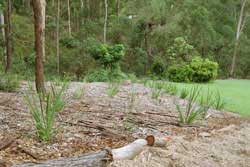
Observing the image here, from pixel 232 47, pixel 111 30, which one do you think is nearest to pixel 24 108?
pixel 111 30

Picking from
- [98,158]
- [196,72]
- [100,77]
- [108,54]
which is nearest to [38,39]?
[98,158]

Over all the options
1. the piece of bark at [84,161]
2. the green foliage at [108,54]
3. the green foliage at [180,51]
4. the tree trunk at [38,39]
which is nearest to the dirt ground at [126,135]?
the piece of bark at [84,161]

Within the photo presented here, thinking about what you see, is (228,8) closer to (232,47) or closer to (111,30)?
(232,47)

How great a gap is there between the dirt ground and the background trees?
8.64 meters

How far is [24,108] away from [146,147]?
2092 mm

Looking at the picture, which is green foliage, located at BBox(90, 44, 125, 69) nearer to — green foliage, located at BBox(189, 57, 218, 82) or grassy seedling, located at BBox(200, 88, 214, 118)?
green foliage, located at BBox(189, 57, 218, 82)

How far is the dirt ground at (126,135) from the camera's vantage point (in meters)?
2.63

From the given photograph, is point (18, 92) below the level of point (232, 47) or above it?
below

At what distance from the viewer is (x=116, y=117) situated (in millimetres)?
4016

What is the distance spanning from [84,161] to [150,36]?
1318 centimetres

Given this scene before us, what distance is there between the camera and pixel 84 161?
2189 mm

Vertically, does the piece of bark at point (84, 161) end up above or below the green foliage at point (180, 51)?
below

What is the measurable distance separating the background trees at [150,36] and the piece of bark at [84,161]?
10545 mm

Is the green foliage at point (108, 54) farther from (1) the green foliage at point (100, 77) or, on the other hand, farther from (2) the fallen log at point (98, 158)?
(2) the fallen log at point (98, 158)
